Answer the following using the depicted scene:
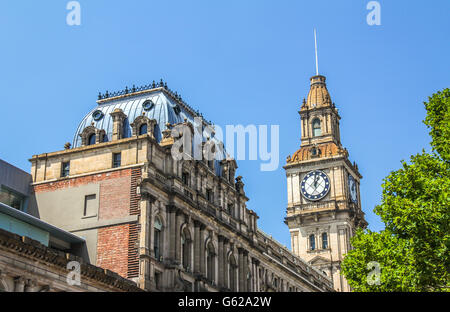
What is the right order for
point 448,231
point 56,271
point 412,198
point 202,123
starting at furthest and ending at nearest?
1. point 202,123
2. point 56,271
3. point 412,198
4. point 448,231

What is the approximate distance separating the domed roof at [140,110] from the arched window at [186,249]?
9.82m

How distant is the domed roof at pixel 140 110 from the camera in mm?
73750

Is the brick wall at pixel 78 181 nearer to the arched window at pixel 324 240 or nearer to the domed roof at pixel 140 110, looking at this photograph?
the domed roof at pixel 140 110

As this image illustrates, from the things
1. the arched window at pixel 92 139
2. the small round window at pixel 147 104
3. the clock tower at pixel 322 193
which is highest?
the clock tower at pixel 322 193

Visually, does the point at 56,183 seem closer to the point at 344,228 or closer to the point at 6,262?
the point at 6,262

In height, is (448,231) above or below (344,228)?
below

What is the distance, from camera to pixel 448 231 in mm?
40406

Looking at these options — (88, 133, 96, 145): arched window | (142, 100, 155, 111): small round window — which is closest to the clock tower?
(142, 100, 155, 111): small round window

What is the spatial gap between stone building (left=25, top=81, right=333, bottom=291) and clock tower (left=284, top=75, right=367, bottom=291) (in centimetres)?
4614

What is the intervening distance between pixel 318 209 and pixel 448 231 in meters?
87.6

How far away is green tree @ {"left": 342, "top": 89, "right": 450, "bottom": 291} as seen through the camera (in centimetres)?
4091

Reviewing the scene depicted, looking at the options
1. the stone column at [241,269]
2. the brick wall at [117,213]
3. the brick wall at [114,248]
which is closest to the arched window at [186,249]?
the brick wall at [117,213]
